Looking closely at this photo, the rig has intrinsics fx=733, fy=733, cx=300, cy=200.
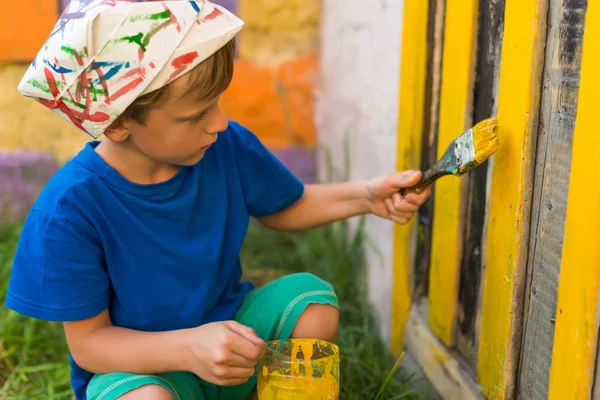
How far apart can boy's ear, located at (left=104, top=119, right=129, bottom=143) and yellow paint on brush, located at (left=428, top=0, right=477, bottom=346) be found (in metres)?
0.69

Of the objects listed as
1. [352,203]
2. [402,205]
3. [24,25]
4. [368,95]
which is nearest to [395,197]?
[402,205]

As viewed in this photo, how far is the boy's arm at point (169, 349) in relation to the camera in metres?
1.37

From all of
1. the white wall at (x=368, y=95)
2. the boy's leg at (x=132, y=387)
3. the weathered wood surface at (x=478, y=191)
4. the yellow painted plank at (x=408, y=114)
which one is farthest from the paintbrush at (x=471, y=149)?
the boy's leg at (x=132, y=387)

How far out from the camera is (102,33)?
1327 mm

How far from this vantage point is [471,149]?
1329 mm

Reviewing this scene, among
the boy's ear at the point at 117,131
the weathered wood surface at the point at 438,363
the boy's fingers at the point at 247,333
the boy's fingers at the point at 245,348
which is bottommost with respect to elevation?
the weathered wood surface at the point at 438,363

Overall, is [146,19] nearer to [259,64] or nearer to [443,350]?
[443,350]

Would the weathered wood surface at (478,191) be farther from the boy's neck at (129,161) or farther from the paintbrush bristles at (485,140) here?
the boy's neck at (129,161)

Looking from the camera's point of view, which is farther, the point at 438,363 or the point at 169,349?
the point at 438,363

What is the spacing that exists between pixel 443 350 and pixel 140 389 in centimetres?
71

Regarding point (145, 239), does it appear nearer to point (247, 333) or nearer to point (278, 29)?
point (247, 333)

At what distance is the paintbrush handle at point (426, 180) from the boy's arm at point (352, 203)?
0.04ft

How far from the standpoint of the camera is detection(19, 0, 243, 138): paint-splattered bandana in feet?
4.36

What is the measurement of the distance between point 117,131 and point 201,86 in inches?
8.1
